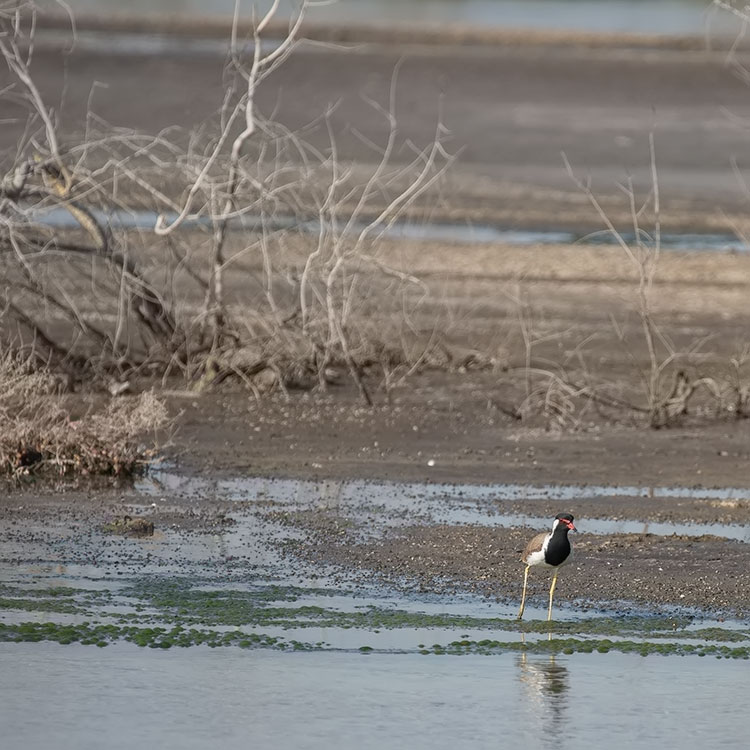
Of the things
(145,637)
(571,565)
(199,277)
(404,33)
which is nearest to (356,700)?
(145,637)

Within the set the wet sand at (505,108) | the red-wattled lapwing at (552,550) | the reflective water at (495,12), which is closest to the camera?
the red-wattled lapwing at (552,550)

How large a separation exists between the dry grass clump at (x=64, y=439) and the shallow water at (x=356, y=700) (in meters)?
3.49

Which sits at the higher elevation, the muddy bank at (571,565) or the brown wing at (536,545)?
the brown wing at (536,545)

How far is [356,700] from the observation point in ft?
27.8

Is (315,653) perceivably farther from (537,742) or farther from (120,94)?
Answer: (120,94)

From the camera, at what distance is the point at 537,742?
26.9 ft

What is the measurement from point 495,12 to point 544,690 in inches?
2026

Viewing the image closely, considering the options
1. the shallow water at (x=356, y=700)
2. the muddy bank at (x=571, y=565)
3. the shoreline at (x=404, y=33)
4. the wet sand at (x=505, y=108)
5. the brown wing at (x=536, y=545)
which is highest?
the shoreline at (x=404, y=33)

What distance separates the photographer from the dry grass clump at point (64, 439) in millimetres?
12336

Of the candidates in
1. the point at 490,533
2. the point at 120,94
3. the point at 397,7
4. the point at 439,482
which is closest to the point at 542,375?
the point at 439,482

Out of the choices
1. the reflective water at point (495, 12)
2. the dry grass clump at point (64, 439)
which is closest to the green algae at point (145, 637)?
the dry grass clump at point (64, 439)

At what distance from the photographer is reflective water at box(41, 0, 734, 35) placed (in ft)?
170

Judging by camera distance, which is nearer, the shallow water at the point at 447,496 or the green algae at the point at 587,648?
the green algae at the point at 587,648

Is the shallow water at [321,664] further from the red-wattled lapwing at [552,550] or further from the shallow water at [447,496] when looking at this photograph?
the shallow water at [447,496]
